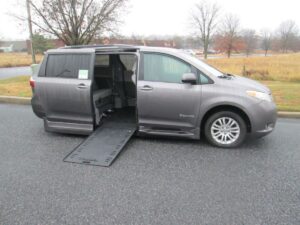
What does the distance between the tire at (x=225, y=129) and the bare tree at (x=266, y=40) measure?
6589 cm

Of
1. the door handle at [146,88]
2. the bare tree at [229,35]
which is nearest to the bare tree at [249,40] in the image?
the bare tree at [229,35]

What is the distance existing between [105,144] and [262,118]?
273 centimetres

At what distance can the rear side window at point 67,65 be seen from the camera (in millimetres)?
4602

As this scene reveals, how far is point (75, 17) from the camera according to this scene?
10.3 meters

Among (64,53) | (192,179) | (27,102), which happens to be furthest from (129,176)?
(27,102)

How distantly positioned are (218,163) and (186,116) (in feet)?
3.22

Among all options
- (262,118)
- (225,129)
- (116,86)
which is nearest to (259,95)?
(262,118)

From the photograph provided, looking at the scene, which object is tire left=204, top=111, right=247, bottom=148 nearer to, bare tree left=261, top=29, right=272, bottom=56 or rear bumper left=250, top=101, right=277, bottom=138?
rear bumper left=250, top=101, right=277, bottom=138

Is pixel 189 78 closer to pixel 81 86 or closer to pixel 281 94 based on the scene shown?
pixel 81 86

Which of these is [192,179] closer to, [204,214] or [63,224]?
[204,214]

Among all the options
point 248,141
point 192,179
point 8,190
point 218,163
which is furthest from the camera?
point 248,141

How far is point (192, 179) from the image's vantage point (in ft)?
10.5

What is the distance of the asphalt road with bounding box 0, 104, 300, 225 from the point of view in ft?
8.24

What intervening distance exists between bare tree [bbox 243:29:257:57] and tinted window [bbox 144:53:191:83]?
5720 centimetres
